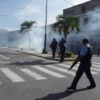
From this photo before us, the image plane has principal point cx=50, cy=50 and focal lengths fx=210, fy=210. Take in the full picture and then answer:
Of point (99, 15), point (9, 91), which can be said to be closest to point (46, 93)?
point (9, 91)

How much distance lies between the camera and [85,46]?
6.55 metres

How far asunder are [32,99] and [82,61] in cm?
206

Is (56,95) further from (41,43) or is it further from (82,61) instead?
(41,43)

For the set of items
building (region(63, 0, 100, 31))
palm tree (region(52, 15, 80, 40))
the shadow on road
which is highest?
building (region(63, 0, 100, 31))

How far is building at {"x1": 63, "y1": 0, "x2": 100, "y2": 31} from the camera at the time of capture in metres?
33.4

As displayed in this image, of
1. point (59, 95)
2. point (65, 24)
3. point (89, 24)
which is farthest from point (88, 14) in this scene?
point (59, 95)

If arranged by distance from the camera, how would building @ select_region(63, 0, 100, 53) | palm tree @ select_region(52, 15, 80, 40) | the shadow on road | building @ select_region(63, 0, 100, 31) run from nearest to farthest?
the shadow on road
palm tree @ select_region(52, 15, 80, 40)
building @ select_region(63, 0, 100, 53)
building @ select_region(63, 0, 100, 31)

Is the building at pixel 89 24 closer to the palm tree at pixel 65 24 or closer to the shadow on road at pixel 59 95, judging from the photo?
the palm tree at pixel 65 24

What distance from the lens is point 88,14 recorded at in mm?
37375

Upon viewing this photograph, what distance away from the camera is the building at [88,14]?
33.4 metres

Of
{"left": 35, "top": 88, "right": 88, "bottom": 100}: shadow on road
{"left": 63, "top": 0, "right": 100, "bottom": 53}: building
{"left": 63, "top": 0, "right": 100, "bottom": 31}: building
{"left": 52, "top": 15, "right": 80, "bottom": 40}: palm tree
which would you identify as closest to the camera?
{"left": 35, "top": 88, "right": 88, "bottom": 100}: shadow on road

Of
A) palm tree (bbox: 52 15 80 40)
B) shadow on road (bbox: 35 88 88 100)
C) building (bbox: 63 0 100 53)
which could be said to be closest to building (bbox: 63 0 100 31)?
building (bbox: 63 0 100 53)

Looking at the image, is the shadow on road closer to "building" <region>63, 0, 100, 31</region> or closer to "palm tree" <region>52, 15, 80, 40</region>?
"palm tree" <region>52, 15, 80, 40</region>

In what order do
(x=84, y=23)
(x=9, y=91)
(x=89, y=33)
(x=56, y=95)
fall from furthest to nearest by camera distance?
(x=84, y=23)
(x=89, y=33)
(x=9, y=91)
(x=56, y=95)
